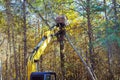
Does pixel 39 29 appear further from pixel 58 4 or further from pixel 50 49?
pixel 58 4

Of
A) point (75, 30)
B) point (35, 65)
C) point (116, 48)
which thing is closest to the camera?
point (35, 65)

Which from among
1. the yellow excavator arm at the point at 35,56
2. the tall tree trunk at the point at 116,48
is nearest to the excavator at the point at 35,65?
the yellow excavator arm at the point at 35,56

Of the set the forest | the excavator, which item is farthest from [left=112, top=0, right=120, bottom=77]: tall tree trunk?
the excavator

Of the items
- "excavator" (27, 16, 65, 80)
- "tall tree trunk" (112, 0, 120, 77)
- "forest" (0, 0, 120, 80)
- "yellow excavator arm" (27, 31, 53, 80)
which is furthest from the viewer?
"forest" (0, 0, 120, 80)

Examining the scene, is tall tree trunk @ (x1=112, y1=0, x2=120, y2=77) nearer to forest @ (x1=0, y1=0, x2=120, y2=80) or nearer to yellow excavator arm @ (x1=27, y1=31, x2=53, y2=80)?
forest @ (x1=0, y1=0, x2=120, y2=80)

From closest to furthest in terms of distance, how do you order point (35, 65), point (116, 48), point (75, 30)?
point (35, 65)
point (116, 48)
point (75, 30)

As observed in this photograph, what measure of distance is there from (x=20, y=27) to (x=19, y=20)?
4.35 feet

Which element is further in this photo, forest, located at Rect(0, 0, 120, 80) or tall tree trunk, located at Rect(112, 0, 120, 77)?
forest, located at Rect(0, 0, 120, 80)

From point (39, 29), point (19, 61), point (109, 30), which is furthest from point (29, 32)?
point (109, 30)

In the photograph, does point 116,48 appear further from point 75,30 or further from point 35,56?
point 35,56

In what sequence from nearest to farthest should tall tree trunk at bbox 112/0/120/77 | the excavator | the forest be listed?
the excavator → tall tree trunk at bbox 112/0/120/77 → the forest

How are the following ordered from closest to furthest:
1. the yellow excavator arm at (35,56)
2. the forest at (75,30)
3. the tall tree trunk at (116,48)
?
1. the yellow excavator arm at (35,56)
2. the tall tree trunk at (116,48)
3. the forest at (75,30)

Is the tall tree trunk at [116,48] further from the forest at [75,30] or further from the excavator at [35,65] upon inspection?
the excavator at [35,65]

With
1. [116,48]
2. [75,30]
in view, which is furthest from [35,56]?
[75,30]
